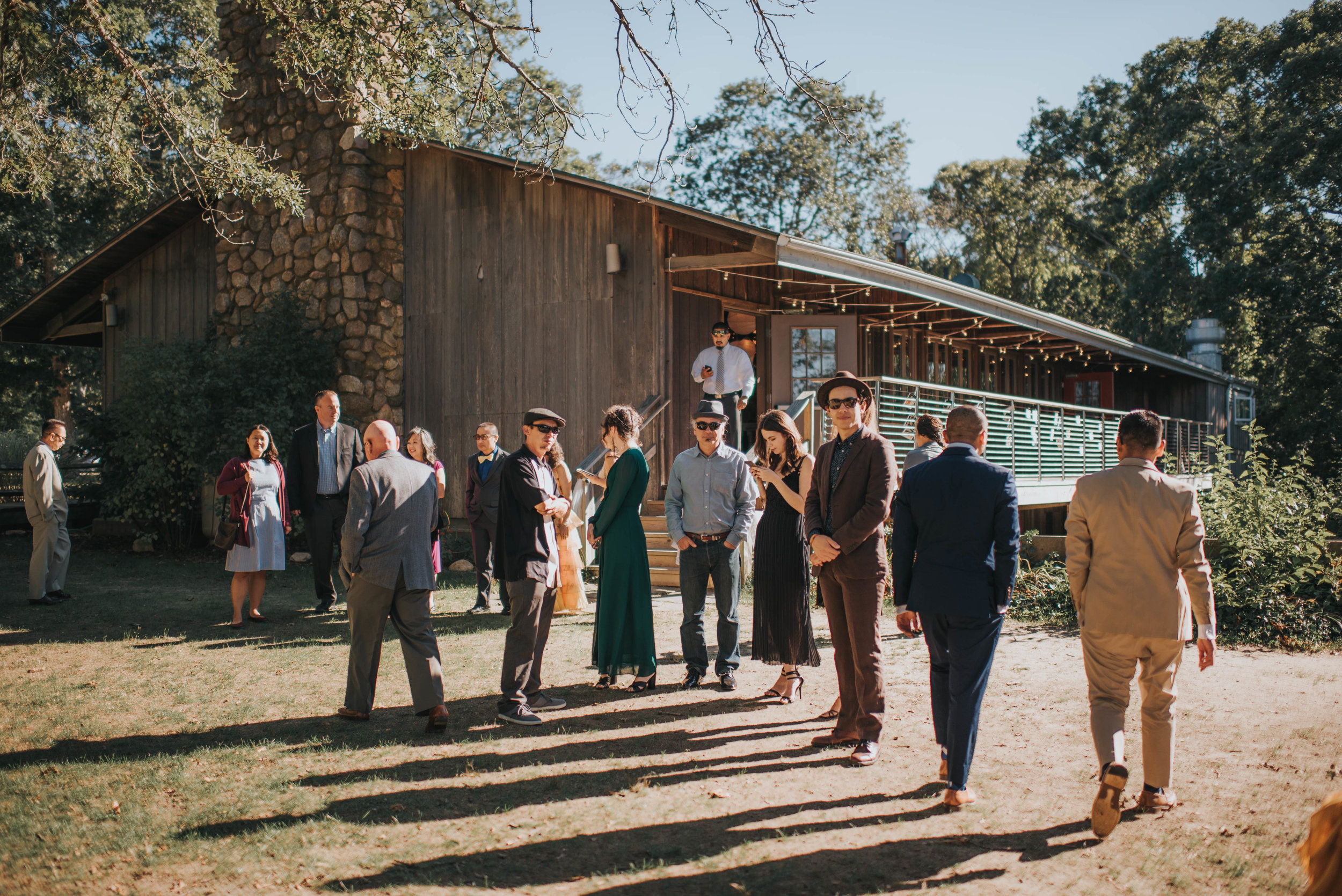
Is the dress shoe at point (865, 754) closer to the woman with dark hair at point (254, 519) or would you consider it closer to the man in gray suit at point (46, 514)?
the woman with dark hair at point (254, 519)

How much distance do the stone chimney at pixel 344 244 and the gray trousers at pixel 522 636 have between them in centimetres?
941

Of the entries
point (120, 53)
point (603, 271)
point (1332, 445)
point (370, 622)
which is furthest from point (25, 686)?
point (1332, 445)

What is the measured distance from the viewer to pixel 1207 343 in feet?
91.6

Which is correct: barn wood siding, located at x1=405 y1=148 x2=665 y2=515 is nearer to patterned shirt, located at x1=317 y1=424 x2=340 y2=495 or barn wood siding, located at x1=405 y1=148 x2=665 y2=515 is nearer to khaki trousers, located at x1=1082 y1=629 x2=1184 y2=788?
patterned shirt, located at x1=317 y1=424 x2=340 y2=495

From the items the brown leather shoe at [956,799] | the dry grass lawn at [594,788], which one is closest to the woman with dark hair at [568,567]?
the dry grass lawn at [594,788]

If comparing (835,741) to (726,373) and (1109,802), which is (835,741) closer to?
(1109,802)

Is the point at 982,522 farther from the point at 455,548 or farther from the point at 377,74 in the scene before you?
the point at 455,548

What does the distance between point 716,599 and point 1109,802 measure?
2.95 meters

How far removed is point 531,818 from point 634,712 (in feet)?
5.95

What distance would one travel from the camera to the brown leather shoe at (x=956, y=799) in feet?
14.2

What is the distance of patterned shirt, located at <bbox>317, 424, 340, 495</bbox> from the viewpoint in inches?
367

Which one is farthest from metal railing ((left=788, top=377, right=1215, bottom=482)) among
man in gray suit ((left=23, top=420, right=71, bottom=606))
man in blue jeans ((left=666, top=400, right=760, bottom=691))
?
man in gray suit ((left=23, top=420, right=71, bottom=606))

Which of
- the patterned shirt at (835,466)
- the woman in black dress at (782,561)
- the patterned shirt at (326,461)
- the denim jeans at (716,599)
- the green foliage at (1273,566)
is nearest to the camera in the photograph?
the patterned shirt at (835,466)

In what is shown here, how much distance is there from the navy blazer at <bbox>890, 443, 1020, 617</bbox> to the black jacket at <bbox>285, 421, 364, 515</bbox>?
6.44m
